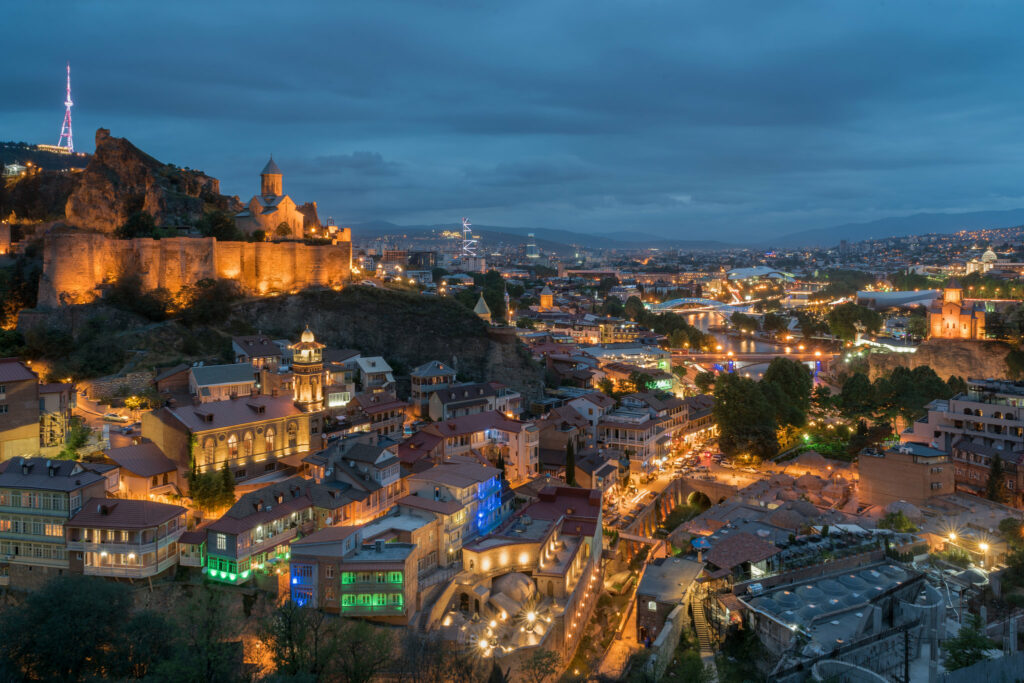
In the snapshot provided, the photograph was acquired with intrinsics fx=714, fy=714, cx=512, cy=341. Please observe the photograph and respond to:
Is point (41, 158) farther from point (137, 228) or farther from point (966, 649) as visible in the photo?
point (966, 649)

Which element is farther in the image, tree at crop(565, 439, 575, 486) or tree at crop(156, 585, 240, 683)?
tree at crop(565, 439, 575, 486)

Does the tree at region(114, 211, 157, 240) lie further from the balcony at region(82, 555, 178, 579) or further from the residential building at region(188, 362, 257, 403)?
the balcony at region(82, 555, 178, 579)

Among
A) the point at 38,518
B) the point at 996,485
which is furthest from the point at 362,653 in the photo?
the point at 996,485

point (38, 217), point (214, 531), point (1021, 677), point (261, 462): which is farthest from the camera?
point (38, 217)

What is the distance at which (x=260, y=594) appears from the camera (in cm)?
1648

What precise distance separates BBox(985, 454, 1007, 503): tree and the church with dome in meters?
31.5

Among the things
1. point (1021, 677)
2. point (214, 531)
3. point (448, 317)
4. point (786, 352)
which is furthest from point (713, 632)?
point (786, 352)

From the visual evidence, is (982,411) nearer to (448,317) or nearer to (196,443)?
(448,317)

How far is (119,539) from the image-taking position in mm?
16219

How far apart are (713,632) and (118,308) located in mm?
25091

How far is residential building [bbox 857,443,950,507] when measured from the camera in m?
22.8

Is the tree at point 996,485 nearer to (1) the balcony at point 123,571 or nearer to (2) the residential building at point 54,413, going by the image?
(1) the balcony at point 123,571

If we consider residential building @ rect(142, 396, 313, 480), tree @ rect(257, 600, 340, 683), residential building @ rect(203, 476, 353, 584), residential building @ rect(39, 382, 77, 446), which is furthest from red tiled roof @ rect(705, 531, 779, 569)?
residential building @ rect(39, 382, 77, 446)

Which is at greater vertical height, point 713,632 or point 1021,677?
point 1021,677
